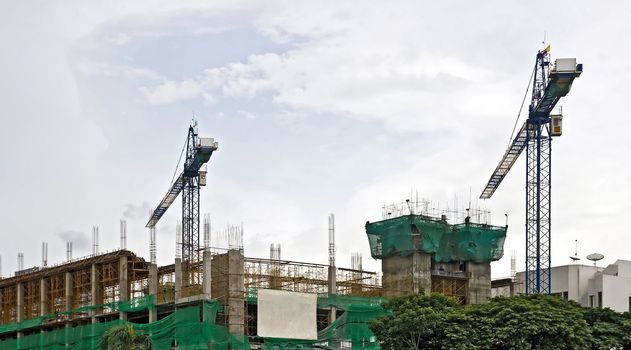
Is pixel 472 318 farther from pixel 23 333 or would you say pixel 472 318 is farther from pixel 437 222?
pixel 23 333

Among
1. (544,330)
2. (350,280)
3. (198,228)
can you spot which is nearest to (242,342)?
(350,280)

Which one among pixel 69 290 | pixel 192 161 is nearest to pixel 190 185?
pixel 192 161

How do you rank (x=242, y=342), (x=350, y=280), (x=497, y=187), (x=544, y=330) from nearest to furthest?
(x=544, y=330) < (x=242, y=342) < (x=350, y=280) < (x=497, y=187)

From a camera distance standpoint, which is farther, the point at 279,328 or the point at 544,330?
the point at 279,328

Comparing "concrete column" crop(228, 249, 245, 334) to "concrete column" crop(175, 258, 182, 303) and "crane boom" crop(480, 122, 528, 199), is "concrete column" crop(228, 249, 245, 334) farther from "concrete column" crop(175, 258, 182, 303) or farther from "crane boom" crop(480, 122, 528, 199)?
"crane boom" crop(480, 122, 528, 199)

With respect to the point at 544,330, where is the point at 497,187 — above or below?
above

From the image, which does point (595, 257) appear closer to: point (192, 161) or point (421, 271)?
point (421, 271)

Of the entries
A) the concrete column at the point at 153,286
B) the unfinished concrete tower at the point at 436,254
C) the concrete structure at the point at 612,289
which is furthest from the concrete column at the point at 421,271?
the concrete column at the point at 153,286

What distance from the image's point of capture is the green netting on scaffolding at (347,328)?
93938mm

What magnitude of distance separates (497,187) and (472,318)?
5813 centimetres

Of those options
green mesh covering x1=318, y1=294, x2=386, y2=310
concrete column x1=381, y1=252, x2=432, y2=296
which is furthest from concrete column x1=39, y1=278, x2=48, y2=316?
concrete column x1=381, y1=252, x2=432, y2=296

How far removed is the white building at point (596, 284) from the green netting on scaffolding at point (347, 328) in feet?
62.1

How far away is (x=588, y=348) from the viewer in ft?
244

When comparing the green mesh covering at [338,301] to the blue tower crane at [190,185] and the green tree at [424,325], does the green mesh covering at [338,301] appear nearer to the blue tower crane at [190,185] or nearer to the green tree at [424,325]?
the green tree at [424,325]
